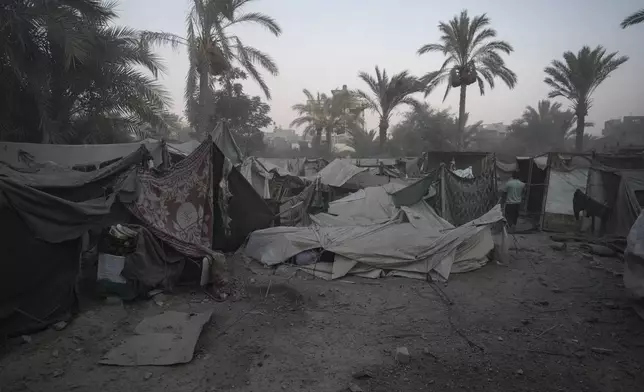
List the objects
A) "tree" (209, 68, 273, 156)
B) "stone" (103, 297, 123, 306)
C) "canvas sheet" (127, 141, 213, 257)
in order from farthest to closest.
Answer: "tree" (209, 68, 273, 156), "canvas sheet" (127, 141, 213, 257), "stone" (103, 297, 123, 306)

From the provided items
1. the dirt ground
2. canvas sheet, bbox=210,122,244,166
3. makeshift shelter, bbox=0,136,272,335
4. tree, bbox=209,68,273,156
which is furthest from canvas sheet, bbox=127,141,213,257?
tree, bbox=209,68,273,156

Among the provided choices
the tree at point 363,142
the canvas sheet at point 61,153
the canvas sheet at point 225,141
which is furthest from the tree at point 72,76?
the tree at point 363,142

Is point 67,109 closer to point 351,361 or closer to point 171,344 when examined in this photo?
point 171,344

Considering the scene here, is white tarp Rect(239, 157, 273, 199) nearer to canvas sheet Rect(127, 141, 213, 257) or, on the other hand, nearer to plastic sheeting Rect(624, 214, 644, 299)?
canvas sheet Rect(127, 141, 213, 257)

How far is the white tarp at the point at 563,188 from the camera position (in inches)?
421

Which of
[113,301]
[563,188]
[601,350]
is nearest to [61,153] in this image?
[113,301]

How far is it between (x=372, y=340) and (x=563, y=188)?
356 inches

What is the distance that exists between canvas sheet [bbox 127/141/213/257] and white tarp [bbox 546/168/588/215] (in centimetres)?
922

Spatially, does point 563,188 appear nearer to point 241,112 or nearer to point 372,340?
point 372,340

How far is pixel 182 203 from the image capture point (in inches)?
246

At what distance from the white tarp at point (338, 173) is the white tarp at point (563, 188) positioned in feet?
19.0

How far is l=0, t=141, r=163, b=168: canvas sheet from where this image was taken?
8.81 meters

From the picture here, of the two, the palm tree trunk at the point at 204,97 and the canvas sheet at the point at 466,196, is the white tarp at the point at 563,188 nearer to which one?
the canvas sheet at the point at 466,196

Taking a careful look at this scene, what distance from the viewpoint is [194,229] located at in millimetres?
6414
